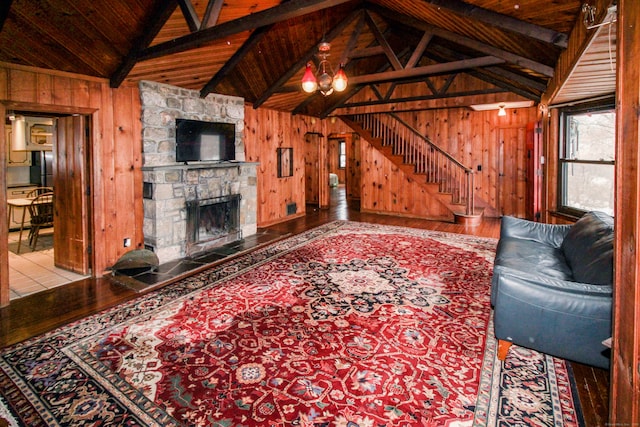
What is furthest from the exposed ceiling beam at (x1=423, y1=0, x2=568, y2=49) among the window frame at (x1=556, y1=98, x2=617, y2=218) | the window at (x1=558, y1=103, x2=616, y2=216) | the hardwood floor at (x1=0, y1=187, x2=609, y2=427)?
the hardwood floor at (x1=0, y1=187, x2=609, y2=427)

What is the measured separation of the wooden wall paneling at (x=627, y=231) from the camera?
1.23 metres

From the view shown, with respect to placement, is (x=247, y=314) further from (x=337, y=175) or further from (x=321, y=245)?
(x=337, y=175)

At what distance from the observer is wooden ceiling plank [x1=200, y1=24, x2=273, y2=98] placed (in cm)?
493

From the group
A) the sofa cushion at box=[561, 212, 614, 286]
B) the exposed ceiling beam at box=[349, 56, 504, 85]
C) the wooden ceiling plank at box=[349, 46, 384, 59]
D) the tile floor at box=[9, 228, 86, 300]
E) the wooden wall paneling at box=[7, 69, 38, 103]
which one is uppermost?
the wooden ceiling plank at box=[349, 46, 384, 59]

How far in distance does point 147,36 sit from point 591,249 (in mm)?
5019

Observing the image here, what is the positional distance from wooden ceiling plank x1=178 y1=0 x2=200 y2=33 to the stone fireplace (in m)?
1.57

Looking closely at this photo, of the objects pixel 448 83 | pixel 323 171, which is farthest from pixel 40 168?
pixel 448 83

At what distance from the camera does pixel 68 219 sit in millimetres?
4926

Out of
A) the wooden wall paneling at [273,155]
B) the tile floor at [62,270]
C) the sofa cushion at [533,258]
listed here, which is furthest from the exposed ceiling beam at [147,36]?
the sofa cushion at [533,258]

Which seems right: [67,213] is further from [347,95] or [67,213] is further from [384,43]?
[347,95]

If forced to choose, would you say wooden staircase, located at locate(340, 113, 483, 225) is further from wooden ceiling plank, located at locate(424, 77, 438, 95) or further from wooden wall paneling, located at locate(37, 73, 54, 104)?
wooden wall paneling, located at locate(37, 73, 54, 104)

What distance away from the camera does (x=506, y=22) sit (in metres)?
3.57

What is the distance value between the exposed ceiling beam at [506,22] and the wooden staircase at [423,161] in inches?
172

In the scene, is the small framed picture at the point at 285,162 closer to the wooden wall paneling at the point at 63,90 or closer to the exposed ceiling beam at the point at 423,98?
the exposed ceiling beam at the point at 423,98
